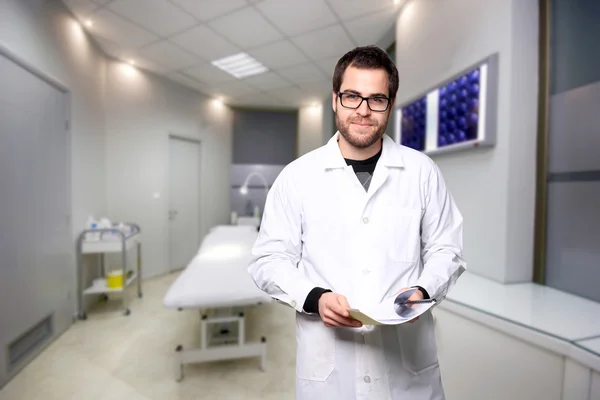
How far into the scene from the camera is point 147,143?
13.3ft

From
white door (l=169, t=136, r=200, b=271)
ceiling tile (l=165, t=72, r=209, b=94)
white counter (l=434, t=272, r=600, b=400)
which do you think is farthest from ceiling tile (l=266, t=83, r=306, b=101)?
white counter (l=434, t=272, r=600, b=400)

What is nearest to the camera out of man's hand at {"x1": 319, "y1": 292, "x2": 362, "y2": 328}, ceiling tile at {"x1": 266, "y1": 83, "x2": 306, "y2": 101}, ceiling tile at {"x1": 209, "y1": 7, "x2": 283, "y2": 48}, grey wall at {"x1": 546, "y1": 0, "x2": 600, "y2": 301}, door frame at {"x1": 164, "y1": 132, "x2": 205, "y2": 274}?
man's hand at {"x1": 319, "y1": 292, "x2": 362, "y2": 328}

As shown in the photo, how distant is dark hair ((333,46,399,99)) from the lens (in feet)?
3.07

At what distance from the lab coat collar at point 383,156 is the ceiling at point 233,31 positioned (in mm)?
2081

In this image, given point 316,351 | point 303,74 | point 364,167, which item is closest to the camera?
point 316,351

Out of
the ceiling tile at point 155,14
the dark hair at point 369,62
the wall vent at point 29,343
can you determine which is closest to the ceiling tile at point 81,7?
the ceiling tile at point 155,14

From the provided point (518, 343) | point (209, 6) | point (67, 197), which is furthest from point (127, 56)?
point (518, 343)

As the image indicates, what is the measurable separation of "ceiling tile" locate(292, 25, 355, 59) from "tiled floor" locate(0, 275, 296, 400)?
296 cm

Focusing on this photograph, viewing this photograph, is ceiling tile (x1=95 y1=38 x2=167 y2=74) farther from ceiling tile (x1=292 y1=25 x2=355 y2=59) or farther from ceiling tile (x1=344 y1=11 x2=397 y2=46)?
ceiling tile (x1=344 y1=11 x2=397 y2=46)

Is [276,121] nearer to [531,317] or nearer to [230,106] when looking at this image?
[230,106]

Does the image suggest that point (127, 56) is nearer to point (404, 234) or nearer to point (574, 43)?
point (404, 234)

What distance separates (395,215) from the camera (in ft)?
3.18

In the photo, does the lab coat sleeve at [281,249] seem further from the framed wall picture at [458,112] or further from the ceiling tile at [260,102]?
the ceiling tile at [260,102]

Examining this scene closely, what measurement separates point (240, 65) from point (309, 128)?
1.97 meters
